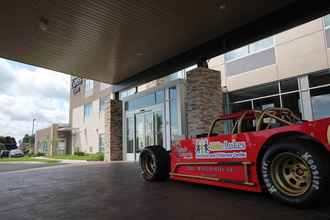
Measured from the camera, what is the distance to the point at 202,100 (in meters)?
9.91

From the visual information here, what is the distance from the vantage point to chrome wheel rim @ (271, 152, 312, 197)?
343 cm

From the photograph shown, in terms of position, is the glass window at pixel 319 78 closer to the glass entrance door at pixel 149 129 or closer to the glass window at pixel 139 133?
the glass entrance door at pixel 149 129

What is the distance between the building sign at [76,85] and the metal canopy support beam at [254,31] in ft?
70.6

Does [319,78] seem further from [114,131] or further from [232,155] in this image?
[114,131]

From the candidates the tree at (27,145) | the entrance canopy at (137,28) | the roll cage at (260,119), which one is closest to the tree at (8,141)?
the tree at (27,145)

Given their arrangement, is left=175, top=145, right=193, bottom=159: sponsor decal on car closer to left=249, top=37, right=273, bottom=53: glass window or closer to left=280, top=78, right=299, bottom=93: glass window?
left=280, top=78, right=299, bottom=93: glass window

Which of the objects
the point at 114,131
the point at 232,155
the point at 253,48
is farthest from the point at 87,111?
the point at 232,155

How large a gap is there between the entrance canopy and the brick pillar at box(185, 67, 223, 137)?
29.2 inches

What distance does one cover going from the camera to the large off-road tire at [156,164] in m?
6.19

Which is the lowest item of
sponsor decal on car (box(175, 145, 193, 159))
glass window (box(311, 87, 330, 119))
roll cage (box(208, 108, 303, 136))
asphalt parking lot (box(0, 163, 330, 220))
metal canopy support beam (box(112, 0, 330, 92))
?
asphalt parking lot (box(0, 163, 330, 220))

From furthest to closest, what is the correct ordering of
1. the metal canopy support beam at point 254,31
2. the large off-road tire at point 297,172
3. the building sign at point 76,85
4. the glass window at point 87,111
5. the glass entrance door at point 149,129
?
1. the building sign at point 76,85
2. the glass window at point 87,111
3. the glass entrance door at point 149,129
4. the metal canopy support beam at point 254,31
5. the large off-road tire at point 297,172

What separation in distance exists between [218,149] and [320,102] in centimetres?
728

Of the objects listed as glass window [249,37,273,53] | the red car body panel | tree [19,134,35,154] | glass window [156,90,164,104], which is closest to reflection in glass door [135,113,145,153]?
glass window [156,90,164,104]

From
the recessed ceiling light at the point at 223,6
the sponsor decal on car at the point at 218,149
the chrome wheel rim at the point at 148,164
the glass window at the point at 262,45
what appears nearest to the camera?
the sponsor decal on car at the point at 218,149
